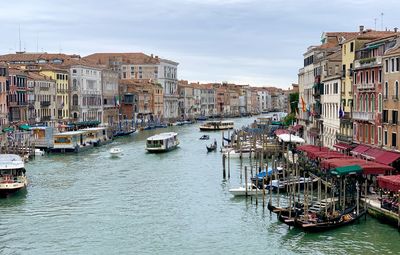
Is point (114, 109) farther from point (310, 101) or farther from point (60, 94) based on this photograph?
point (310, 101)

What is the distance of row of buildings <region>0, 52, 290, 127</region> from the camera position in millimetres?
40872

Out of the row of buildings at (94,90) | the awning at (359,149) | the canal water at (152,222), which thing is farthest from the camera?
the row of buildings at (94,90)

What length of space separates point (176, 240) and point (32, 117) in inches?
1173

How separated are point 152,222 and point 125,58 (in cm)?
5845

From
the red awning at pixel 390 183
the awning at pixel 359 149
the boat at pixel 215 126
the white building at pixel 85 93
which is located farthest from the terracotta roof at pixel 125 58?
the red awning at pixel 390 183

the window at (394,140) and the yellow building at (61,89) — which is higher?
the yellow building at (61,89)

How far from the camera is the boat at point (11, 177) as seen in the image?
1977 centimetres

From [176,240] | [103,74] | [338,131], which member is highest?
[103,74]

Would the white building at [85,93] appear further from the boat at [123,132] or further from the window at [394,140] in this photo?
the window at [394,140]

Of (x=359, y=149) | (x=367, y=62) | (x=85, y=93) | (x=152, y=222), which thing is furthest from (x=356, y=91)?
(x=85, y=93)

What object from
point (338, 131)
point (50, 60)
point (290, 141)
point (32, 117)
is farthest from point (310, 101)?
point (50, 60)

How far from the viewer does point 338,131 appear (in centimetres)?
2531

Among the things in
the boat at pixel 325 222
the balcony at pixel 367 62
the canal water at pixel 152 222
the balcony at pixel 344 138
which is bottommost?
the canal water at pixel 152 222

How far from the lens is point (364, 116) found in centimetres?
2141
